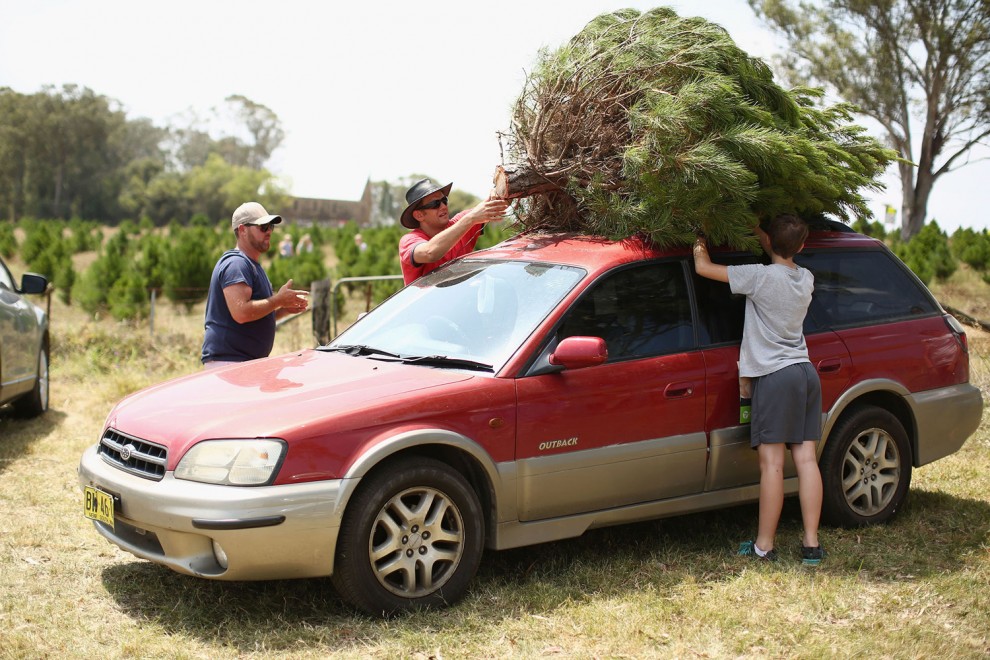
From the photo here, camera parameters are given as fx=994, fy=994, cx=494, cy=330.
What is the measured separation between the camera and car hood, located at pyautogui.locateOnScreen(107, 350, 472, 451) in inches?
158

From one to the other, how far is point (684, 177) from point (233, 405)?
2322mm

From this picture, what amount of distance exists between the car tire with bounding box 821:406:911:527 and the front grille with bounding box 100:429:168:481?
11.3 ft

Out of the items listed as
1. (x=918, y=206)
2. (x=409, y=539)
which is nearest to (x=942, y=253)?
(x=918, y=206)

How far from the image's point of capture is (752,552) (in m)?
5.07

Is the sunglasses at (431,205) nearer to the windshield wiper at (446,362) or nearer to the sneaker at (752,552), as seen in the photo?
the windshield wiper at (446,362)

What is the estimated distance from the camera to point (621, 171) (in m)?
4.96

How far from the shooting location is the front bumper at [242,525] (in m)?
3.84

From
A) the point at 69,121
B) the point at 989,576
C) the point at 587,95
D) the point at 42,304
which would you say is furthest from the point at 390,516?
the point at 69,121

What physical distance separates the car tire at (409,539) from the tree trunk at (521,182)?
1774 mm

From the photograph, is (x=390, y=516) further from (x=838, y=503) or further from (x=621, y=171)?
(x=838, y=503)

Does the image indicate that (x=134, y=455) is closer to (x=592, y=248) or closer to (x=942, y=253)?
(x=592, y=248)

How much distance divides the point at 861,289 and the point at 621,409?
6.22ft

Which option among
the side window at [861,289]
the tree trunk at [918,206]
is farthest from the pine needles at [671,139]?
the tree trunk at [918,206]

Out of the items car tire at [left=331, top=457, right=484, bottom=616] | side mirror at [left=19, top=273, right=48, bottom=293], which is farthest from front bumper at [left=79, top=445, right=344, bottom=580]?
side mirror at [left=19, top=273, right=48, bottom=293]
